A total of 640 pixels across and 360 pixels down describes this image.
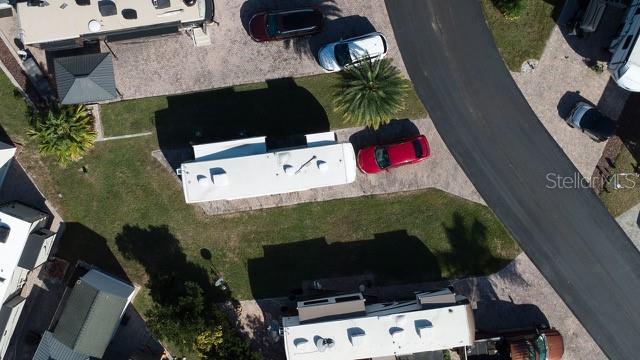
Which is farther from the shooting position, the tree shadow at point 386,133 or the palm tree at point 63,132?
the tree shadow at point 386,133

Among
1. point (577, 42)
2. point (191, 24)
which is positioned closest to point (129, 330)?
point (191, 24)

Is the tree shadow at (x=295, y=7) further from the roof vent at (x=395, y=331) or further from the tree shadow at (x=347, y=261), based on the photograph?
the roof vent at (x=395, y=331)

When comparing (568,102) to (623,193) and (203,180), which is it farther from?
(203,180)

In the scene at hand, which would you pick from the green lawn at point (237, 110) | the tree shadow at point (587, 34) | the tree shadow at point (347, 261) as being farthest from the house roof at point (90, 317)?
the tree shadow at point (587, 34)

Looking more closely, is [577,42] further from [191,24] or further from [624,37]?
[191,24]

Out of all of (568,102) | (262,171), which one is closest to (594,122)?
(568,102)
